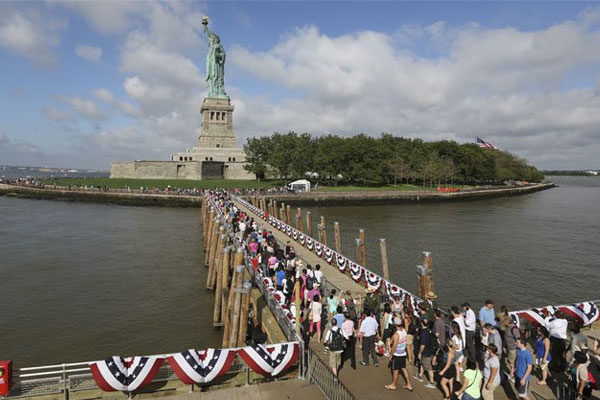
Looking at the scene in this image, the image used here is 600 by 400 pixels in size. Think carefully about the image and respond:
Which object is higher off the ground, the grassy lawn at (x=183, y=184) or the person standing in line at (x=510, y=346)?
the grassy lawn at (x=183, y=184)

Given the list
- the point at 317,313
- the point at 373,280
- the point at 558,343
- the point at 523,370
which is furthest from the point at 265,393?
the point at 373,280

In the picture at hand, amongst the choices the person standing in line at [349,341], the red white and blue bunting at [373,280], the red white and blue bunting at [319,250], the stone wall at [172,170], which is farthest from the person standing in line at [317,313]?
the stone wall at [172,170]

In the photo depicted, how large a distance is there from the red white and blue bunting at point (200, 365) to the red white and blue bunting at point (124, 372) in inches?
18.4

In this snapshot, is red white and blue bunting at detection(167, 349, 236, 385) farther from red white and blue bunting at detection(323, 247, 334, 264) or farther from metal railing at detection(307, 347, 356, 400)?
red white and blue bunting at detection(323, 247, 334, 264)

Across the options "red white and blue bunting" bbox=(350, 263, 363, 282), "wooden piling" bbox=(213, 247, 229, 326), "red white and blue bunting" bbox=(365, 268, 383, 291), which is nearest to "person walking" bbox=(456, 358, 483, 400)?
"red white and blue bunting" bbox=(365, 268, 383, 291)

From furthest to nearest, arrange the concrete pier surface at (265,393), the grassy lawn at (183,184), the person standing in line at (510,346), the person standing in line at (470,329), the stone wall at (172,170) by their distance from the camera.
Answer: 1. the stone wall at (172,170)
2. the grassy lawn at (183,184)
3. the person standing in line at (470,329)
4. the person standing in line at (510,346)
5. the concrete pier surface at (265,393)

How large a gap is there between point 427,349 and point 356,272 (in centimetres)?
840

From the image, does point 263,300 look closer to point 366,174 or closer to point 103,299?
point 103,299

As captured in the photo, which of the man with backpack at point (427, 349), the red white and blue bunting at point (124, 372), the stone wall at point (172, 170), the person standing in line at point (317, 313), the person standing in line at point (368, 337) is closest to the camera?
the red white and blue bunting at point (124, 372)

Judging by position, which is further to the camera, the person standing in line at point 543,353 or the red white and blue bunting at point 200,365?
the person standing in line at point 543,353

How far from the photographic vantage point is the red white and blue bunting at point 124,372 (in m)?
8.66

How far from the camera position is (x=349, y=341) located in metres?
9.88

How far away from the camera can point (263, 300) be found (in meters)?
15.3

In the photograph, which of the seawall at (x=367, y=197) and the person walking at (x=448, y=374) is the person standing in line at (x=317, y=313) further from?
the seawall at (x=367, y=197)
